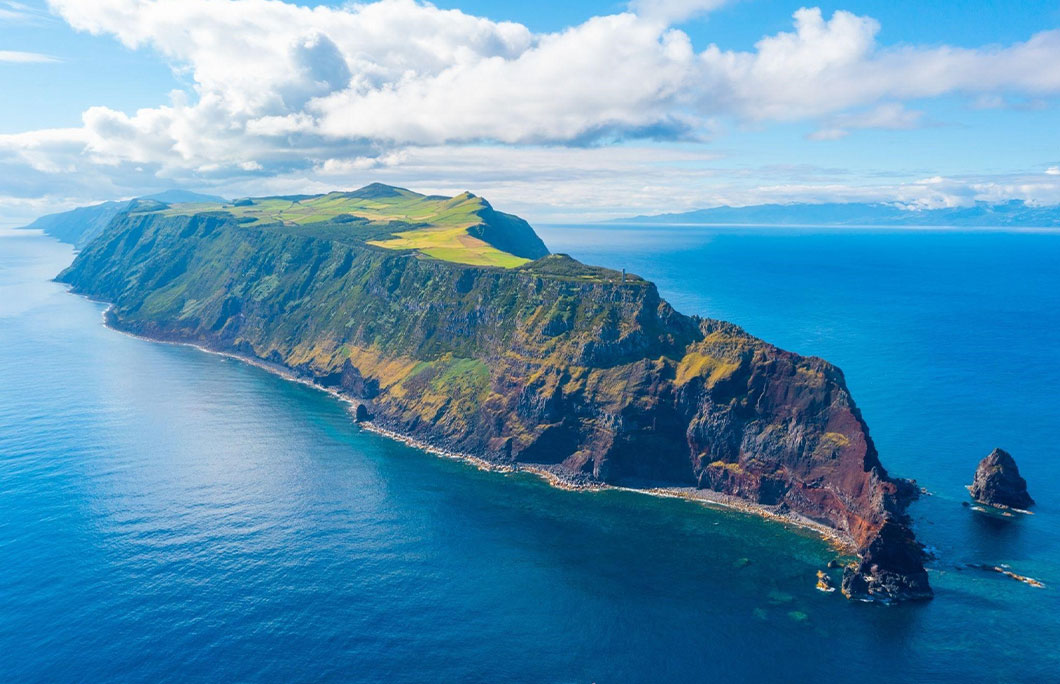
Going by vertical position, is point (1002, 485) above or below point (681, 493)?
above

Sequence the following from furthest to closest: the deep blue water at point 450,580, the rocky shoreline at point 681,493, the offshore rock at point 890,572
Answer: the rocky shoreline at point 681,493
the offshore rock at point 890,572
the deep blue water at point 450,580

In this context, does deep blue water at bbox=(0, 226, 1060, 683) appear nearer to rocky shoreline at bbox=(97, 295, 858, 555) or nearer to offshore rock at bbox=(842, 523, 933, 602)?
offshore rock at bbox=(842, 523, 933, 602)

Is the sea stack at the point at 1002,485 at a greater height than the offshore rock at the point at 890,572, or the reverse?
the sea stack at the point at 1002,485

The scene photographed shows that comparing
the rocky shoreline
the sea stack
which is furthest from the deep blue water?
the sea stack

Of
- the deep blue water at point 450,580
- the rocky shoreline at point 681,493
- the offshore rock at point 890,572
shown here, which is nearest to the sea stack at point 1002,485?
the deep blue water at point 450,580

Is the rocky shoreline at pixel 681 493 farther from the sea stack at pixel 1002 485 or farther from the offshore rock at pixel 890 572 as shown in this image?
the sea stack at pixel 1002 485

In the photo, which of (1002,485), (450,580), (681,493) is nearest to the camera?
(450,580)

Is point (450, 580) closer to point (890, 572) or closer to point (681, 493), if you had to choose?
point (681, 493)

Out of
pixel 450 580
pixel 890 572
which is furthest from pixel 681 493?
pixel 450 580
